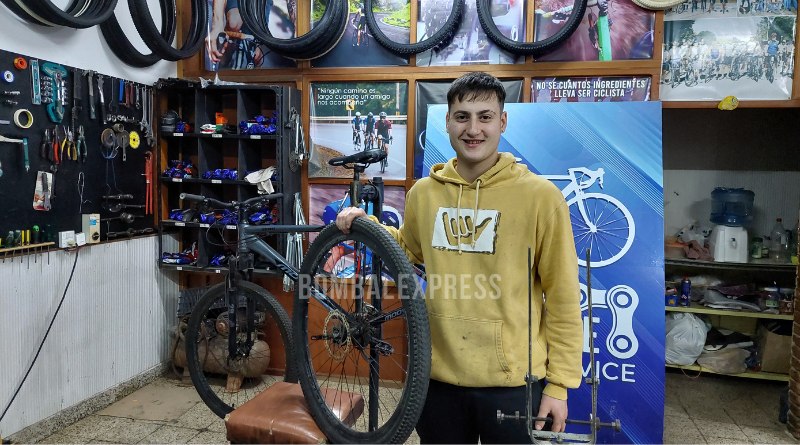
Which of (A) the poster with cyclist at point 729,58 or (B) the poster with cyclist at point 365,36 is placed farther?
(B) the poster with cyclist at point 365,36

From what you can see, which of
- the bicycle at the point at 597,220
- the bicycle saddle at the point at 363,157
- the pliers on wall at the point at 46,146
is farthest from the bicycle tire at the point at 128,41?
the bicycle at the point at 597,220

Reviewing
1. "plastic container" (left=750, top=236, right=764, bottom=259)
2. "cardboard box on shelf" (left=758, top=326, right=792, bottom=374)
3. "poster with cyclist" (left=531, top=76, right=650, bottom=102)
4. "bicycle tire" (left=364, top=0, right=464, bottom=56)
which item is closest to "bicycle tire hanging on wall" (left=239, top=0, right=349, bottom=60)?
"bicycle tire" (left=364, top=0, right=464, bottom=56)

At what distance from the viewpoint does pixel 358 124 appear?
3557 mm

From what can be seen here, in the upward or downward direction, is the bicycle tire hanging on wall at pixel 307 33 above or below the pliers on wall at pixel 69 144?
above

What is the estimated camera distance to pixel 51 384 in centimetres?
287

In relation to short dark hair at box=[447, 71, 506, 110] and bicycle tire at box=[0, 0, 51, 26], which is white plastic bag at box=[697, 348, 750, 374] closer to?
short dark hair at box=[447, 71, 506, 110]

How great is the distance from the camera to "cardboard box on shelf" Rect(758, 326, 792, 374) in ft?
11.9

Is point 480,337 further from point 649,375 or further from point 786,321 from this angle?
point 786,321

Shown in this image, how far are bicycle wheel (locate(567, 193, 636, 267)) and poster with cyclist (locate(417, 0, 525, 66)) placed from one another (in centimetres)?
105

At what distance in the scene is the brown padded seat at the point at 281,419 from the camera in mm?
1810

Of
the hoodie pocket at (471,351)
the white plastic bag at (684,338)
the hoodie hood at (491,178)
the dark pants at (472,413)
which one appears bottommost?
the white plastic bag at (684,338)

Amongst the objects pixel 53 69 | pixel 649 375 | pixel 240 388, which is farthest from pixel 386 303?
pixel 53 69

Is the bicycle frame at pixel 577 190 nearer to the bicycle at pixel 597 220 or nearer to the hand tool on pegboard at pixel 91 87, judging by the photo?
the bicycle at pixel 597 220

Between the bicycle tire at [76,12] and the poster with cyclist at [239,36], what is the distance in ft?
2.93
